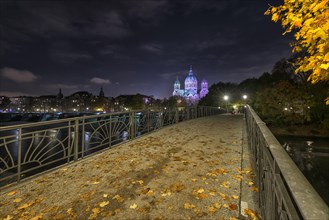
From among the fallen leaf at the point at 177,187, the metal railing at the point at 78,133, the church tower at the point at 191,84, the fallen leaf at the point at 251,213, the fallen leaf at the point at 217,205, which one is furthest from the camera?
the church tower at the point at 191,84

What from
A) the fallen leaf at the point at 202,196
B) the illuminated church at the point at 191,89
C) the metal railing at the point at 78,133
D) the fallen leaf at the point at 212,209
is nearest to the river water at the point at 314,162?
the metal railing at the point at 78,133

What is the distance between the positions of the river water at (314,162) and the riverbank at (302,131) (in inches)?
119

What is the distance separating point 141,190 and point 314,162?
26.9 m

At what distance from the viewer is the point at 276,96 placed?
1527 inches

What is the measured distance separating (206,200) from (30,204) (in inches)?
142

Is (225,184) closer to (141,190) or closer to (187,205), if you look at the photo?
(187,205)

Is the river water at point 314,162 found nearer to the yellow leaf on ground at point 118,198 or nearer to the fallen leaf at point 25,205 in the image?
the yellow leaf on ground at point 118,198

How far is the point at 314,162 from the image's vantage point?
23203 millimetres

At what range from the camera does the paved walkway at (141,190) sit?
3.57m

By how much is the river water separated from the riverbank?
3.02 meters

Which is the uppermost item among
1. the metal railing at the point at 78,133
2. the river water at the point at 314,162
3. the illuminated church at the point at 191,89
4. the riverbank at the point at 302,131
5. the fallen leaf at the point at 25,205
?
the illuminated church at the point at 191,89

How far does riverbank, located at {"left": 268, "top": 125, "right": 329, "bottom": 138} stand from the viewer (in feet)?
122

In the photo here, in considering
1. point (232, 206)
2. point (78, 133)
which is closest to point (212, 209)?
point (232, 206)

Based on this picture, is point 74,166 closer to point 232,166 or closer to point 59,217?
point 59,217
